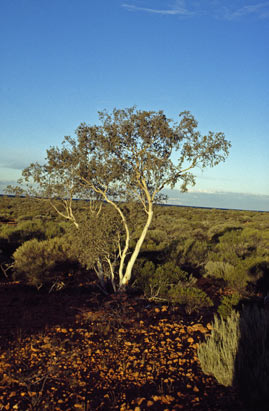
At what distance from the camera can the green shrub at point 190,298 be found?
7238mm

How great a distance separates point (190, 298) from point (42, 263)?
5.31 meters

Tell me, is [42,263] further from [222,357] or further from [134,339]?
[222,357]

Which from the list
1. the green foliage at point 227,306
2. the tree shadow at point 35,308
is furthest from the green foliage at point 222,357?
the tree shadow at point 35,308

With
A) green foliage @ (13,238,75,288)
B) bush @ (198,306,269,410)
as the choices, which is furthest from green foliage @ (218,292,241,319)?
green foliage @ (13,238,75,288)

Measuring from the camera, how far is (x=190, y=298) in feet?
24.5

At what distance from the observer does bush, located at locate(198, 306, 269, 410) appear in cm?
334

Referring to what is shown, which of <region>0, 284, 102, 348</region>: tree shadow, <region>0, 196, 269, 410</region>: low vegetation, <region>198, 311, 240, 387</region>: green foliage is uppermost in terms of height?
<region>198, 311, 240, 387</region>: green foliage

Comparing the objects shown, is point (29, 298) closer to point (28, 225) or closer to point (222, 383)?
point (222, 383)

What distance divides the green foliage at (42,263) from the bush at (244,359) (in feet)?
19.9

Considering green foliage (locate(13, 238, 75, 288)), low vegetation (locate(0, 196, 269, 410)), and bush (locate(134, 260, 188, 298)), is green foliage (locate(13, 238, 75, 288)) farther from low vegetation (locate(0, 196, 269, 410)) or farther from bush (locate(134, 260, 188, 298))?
bush (locate(134, 260, 188, 298))

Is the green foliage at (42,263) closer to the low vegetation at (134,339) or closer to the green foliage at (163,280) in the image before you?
the low vegetation at (134,339)

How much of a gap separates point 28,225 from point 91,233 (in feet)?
37.7

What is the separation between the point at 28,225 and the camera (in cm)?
1822

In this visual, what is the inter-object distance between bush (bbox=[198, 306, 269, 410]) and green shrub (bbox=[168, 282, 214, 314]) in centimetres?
271
